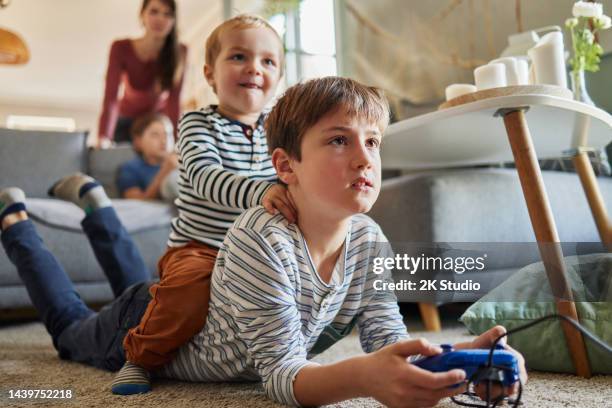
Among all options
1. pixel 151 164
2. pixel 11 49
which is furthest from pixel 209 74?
pixel 11 49

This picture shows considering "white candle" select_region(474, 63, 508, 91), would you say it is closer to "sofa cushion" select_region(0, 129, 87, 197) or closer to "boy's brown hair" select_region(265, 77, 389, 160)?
"boy's brown hair" select_region(265, 77, 389, 160)

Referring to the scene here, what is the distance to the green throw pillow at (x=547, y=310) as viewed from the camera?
722 millimetres

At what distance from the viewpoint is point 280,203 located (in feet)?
2.39

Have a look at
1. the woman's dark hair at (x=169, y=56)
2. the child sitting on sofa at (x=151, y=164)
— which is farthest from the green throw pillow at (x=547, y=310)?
the woman's dark hair at (x=169, y=56)

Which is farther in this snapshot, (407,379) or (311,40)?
(311,40)

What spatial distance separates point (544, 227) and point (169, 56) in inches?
77.7

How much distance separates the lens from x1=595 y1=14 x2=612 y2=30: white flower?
2.75ft

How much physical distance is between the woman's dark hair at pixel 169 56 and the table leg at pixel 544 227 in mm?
1817

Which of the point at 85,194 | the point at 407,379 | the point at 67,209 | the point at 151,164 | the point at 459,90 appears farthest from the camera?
the point at 151,164

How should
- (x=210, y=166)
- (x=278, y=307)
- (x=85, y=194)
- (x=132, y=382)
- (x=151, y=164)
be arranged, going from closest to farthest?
(x=278, y=307) → (x=132, y=382) → (x=210, y=166) → (x=85, y=194) → (x=151, y=164)

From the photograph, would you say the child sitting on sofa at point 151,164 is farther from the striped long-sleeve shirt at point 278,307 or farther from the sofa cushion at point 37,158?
the striped long-sleeve shirt at point 278,307

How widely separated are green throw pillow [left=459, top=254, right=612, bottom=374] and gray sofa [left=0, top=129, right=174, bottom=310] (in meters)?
1.12

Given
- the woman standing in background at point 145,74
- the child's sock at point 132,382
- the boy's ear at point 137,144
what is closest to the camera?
the child's sock at point 132,382

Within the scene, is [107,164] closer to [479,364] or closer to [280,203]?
[280,203]
